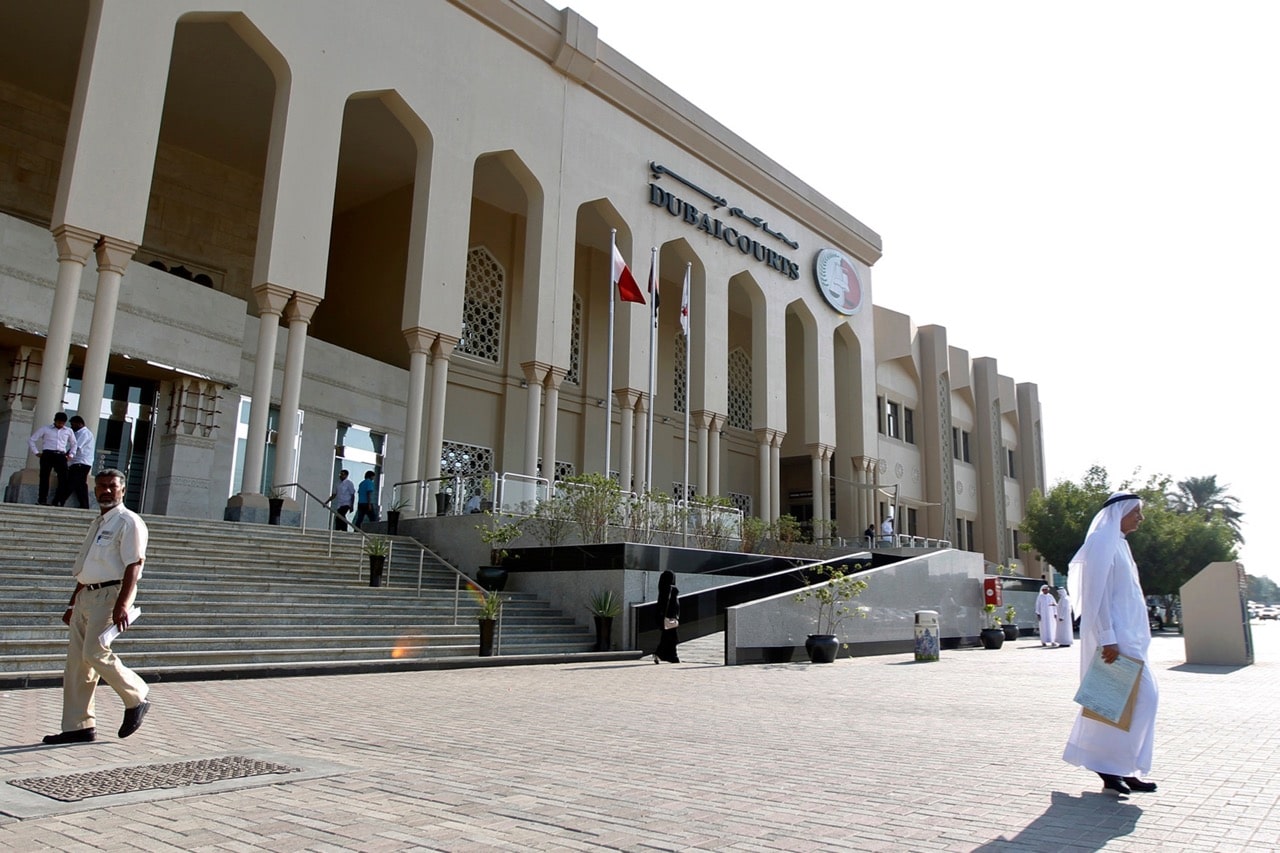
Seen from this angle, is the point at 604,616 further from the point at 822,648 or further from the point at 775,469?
the point at 775,469

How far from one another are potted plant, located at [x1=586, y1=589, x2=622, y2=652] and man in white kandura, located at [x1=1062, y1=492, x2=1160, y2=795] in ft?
30.6

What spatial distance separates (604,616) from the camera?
46.6ft

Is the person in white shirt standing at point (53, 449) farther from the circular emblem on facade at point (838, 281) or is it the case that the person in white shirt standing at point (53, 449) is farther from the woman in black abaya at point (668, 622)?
the circular emblem on facade at point (838, 281)

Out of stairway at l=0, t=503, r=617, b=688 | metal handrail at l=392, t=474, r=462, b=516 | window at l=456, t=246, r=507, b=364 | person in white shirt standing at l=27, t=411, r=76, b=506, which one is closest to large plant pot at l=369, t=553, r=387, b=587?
stairway at l=0, t=503, r=617, b=688

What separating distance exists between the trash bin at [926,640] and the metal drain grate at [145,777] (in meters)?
12.3

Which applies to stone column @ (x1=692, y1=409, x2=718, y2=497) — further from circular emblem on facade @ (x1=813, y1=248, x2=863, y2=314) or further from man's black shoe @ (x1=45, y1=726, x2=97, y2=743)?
man's black shoe @ (x1=45, y1=726, x2=97, y2=743)

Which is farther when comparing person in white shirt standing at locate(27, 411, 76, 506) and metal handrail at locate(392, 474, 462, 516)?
metal handrail at locate(392, 474, 462, 516)

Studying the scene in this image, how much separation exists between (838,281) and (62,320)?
25.1 metres

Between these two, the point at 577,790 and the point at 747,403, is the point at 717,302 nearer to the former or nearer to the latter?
the point at 747,403

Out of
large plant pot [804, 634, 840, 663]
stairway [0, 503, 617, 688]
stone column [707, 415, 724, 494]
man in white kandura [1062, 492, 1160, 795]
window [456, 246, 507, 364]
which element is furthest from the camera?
stone column [707, 415, 724, 494]

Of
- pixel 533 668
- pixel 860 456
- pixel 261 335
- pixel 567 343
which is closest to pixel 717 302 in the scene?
pixel 567 343

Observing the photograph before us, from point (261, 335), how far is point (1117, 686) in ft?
54.0

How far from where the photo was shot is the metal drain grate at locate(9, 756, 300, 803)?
13.2 ft

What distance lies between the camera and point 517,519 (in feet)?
56.9
